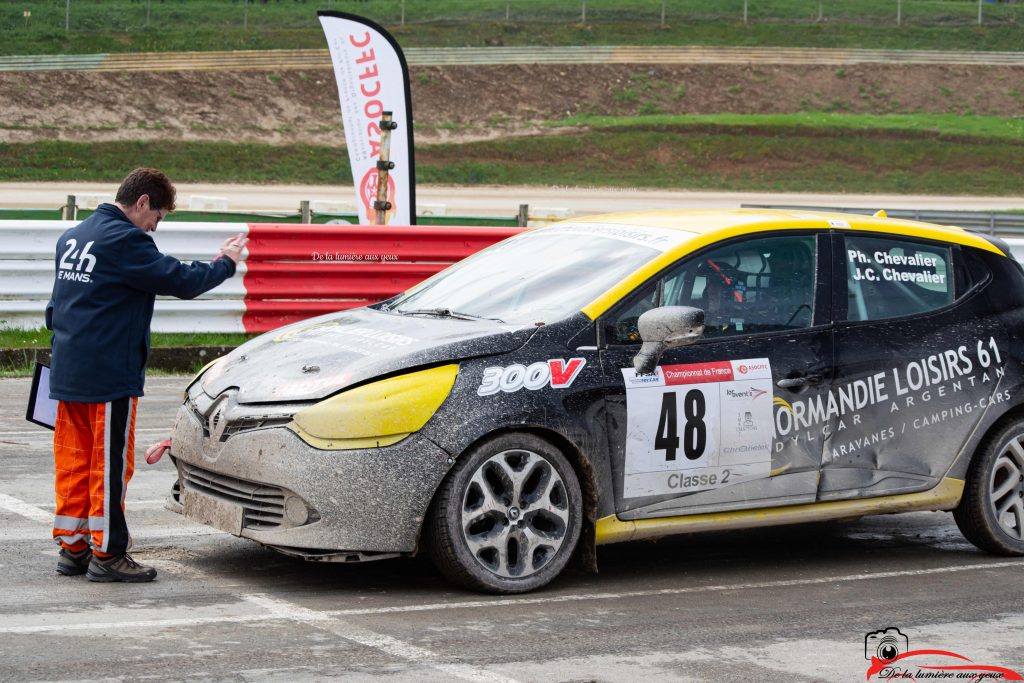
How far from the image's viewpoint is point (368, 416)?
5555mm

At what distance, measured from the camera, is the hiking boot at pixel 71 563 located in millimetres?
5996

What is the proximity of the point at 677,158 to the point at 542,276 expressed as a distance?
46887mm

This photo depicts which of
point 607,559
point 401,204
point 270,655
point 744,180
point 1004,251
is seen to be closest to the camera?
point 270,655

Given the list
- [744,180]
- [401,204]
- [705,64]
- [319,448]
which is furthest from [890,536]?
[705,64]

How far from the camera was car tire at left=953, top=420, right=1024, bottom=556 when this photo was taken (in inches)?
270

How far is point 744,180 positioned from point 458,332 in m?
45.4

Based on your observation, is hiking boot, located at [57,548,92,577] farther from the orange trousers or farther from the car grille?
the car grille

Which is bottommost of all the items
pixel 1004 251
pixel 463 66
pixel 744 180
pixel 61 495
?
pixel 61 495

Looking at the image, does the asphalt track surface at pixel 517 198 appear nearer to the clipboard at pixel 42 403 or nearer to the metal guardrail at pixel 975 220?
the metal guardrail at pixel 975 220

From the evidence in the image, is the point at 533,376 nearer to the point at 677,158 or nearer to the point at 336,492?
the point at 336,492

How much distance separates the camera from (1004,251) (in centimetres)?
721

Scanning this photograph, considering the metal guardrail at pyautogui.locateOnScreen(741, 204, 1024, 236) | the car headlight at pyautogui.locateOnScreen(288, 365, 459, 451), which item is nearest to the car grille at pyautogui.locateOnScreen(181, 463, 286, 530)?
the car headlight at pyautogui.locateOnScreen(288, 365, 459, 451)

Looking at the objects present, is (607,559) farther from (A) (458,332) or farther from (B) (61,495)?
(B) (61,495)

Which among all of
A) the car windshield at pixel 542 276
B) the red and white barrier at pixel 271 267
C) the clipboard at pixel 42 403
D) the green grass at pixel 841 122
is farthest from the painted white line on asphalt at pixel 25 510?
the green grass at pixel 841 122
